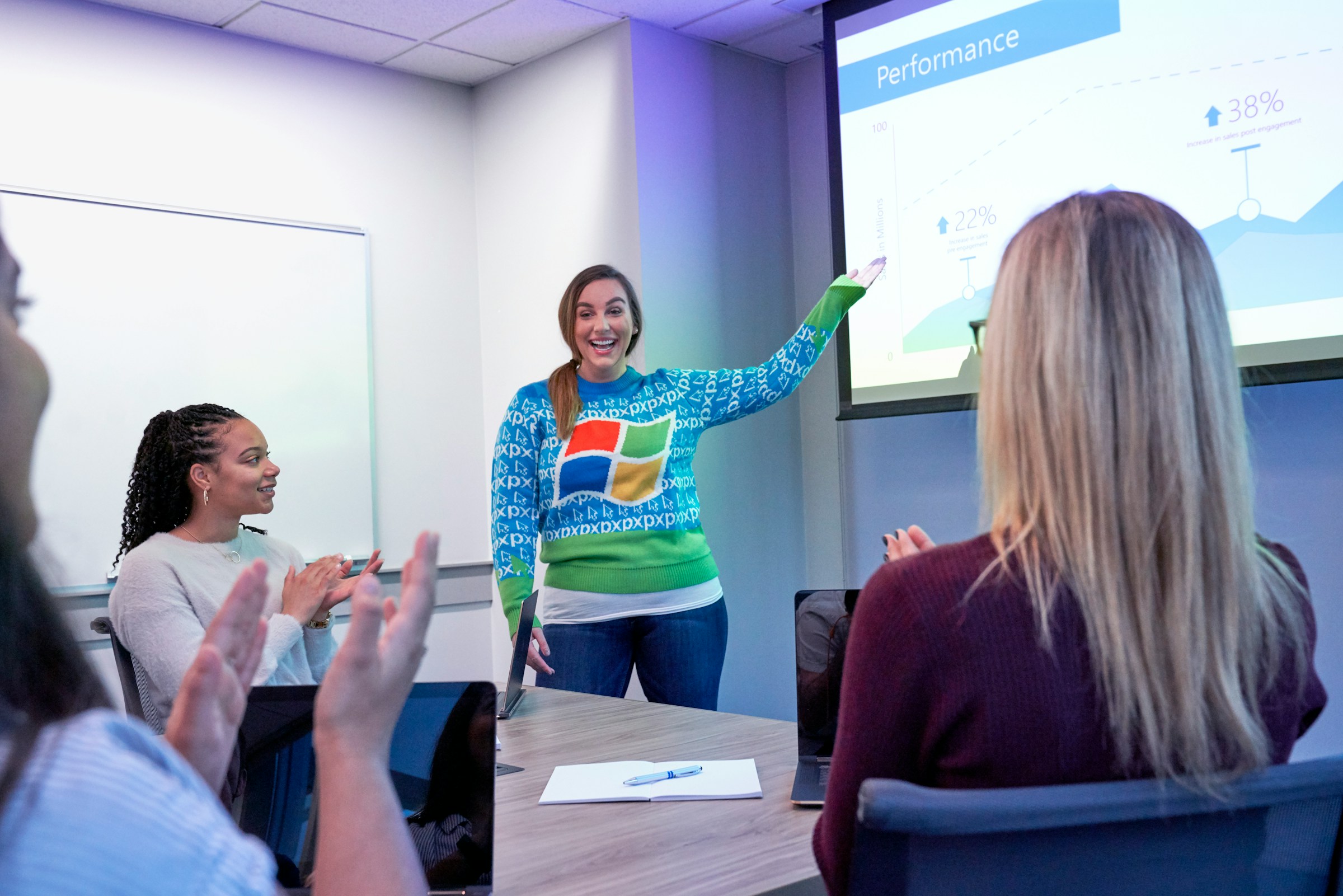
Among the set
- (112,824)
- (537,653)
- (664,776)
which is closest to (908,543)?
(664,776)

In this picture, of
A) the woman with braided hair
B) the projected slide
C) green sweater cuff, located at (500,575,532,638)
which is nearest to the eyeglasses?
the projected slide

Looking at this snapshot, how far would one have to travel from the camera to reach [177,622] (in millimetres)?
2045

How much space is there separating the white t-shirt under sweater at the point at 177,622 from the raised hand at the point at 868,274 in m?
1.78

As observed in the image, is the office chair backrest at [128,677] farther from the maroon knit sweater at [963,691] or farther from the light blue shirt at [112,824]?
the light blue shirt at [112,824]

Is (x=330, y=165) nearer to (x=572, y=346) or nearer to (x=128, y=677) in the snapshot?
(x=572, y=346)

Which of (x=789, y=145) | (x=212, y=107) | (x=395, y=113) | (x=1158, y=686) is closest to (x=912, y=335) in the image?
(x=789, y=145)

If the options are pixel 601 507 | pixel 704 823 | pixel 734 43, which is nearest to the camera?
pixel 704 823

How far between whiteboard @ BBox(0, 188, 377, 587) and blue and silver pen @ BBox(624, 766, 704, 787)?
2159 millimetres

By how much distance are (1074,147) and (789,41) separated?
4.35 feet

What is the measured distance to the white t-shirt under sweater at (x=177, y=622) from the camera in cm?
201

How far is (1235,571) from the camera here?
0.95 m

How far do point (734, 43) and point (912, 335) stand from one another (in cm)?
135

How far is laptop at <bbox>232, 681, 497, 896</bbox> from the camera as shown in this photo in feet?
4.03

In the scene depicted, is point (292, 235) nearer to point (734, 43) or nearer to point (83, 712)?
point (734, 43)
